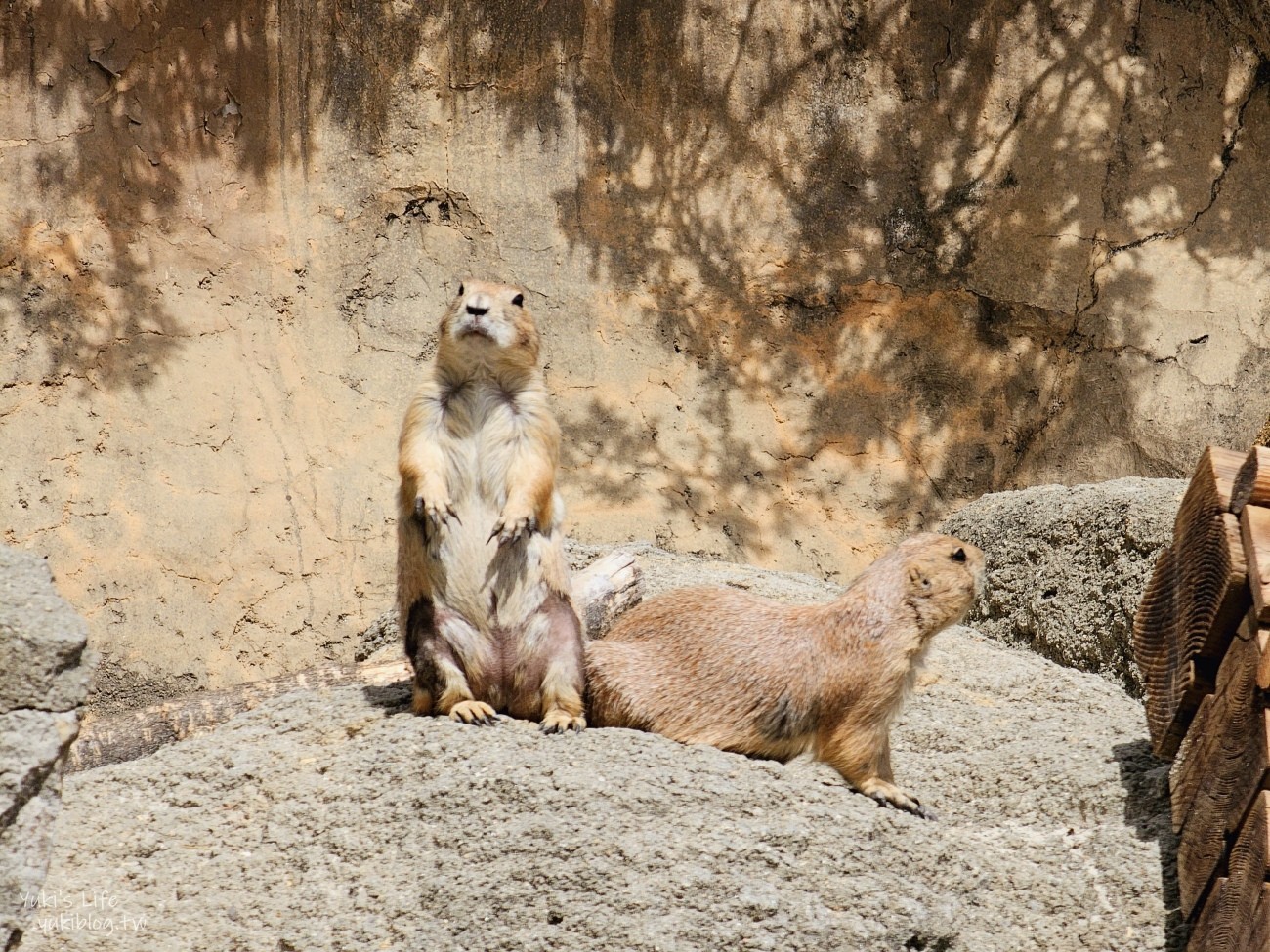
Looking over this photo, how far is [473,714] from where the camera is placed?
5.38 meters

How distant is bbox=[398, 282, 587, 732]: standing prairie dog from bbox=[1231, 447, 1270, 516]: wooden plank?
8.08ft

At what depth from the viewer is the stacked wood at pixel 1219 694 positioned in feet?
13.4

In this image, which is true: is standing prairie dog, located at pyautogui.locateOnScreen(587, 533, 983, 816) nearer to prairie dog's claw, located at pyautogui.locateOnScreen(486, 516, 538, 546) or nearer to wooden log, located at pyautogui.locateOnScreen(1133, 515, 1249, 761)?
prairie dog's claw, located at pyautogui.locateOnScreen(486, 516, 538, 546)

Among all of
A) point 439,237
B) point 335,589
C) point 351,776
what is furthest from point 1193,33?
point 351,776

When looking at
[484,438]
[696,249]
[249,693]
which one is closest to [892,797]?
[484,438]

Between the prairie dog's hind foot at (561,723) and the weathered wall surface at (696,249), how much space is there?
16.2 feet

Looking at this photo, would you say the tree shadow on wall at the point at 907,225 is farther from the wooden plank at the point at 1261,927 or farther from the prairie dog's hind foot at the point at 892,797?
the wooden plank at the point at 1261,927

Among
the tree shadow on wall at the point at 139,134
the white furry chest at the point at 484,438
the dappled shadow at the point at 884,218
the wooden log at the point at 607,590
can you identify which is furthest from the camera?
the dappled shadow at the point at 884,218

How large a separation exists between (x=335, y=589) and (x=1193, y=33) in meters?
7.64

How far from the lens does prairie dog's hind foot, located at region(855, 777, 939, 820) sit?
5.21 meters

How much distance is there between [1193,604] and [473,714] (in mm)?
2624

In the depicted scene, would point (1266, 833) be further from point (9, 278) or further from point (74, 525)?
point (9, 278)

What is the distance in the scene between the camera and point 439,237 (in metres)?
10.5

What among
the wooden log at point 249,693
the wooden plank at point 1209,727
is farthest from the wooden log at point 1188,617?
the wooden log at point 249,693
